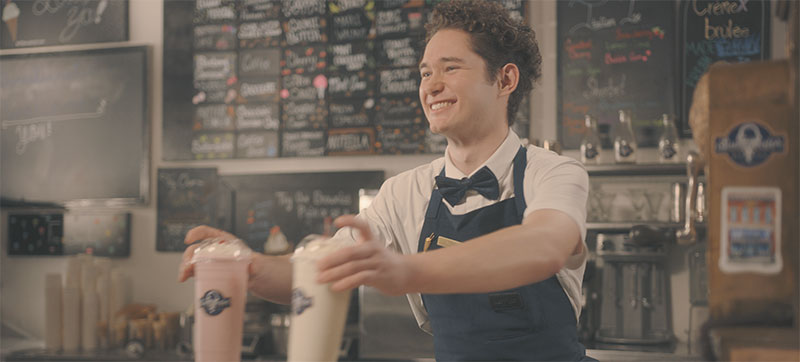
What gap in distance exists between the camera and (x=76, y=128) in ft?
14.6

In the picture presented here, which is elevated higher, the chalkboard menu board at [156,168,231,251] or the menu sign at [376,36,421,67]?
the menu sign at [376,36,421,67]

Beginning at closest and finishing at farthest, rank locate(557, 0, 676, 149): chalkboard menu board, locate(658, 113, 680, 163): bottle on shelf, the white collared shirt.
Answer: the white collared shirt → locate(658, 113, 680, 163): bottle on shelf → locate(557, 0, 676, 149): chalkboard menu board

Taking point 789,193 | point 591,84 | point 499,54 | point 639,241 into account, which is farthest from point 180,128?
point 789,193

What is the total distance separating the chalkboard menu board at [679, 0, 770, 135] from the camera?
3.50 metres

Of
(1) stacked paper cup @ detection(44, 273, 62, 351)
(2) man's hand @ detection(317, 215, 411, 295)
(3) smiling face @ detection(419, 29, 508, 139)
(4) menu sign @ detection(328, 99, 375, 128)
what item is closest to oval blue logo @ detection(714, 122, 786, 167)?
(2) man's hand @ detection(317, 215, 411, 295)

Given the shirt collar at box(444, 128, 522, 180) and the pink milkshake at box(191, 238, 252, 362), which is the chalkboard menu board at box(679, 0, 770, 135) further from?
the pink milkshake at box(191, 238, 252, 362)

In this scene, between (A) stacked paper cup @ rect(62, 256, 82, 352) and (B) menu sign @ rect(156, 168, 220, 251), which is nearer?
(A) stacked paper cup @ rect(62, 256, 82, 352)

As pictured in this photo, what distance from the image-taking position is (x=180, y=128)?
4293mm

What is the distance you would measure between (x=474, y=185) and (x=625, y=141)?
2.02m

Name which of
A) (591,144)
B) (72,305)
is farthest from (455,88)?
(72,305)

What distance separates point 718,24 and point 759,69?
9.02 feet

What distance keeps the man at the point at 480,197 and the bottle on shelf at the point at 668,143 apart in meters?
1.74

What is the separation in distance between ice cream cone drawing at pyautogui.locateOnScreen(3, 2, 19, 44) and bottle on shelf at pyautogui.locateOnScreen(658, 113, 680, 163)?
402 centimetres

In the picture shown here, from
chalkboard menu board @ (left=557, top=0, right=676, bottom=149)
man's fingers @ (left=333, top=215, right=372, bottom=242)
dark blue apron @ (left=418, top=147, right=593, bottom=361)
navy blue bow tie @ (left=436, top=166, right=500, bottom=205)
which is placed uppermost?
chalkboard menu board @ (left=557, top=0, right=676, bottom=149)
